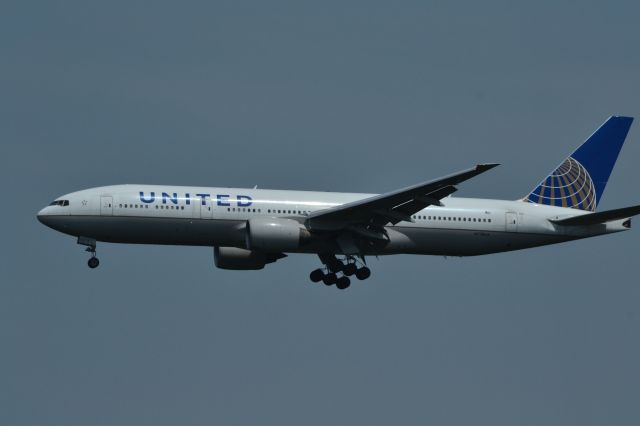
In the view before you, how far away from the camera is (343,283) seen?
57.6m

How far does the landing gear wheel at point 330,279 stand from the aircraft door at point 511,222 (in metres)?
7.58

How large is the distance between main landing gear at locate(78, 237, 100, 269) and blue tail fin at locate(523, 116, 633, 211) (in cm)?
1906

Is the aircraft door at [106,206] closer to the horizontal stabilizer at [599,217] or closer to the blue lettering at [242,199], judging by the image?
the blue lettering at [242,199]

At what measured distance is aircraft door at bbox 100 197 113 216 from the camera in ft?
177

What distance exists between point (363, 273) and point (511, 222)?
6.73 meters

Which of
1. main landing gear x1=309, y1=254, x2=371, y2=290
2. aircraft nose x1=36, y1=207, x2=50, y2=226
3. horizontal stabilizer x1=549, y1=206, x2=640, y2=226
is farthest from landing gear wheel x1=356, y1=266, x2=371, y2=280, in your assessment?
aircraft nose x1=36, y1=207, x2=50, y2=226

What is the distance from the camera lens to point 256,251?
55.3 meters

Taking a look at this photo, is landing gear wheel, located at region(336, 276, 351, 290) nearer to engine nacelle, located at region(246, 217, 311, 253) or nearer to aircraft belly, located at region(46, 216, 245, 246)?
engine nacelle, located at region(246, 217, 311, 253)

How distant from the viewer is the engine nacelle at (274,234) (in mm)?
53344

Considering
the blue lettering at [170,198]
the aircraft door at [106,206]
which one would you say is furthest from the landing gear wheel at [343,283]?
the aircraft door at [106,206]

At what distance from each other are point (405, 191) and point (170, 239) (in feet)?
31.9

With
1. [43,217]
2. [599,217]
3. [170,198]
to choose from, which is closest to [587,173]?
[599,217]

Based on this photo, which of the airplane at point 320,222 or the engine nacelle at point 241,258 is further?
the engine nacelle at point 241,258

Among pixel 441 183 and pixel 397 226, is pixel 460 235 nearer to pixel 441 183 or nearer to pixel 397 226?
pixel 397 226
